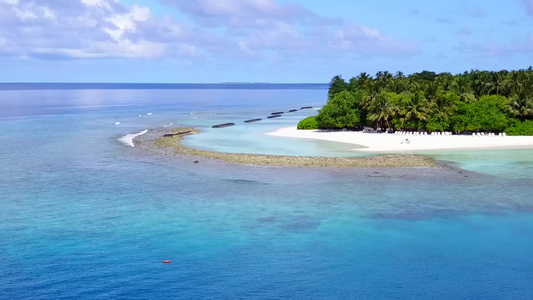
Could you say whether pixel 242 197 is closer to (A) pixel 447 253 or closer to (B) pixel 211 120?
(A) pixel 447 253

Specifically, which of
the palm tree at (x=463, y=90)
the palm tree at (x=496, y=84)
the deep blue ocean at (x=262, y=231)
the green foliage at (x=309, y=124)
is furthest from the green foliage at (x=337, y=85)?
the deep blue ocean at (x=262, y=231)

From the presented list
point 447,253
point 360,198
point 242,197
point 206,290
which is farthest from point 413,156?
point 206,290

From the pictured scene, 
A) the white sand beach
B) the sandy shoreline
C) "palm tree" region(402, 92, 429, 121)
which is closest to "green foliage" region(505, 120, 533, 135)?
the white sand beach

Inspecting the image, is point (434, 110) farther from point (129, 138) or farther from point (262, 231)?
point (262, 231)

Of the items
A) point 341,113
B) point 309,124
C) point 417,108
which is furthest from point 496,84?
point 309,124

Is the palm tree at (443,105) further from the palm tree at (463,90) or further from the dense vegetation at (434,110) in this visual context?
the palm tree at (463,90)

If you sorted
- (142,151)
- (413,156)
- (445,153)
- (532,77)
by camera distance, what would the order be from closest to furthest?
(413,156)
(445,153)
(142,151)
(532,77)

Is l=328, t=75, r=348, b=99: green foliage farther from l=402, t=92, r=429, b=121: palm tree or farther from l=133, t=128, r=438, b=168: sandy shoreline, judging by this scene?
l=133, t=128, r=438, b=168: sandy shoreline
